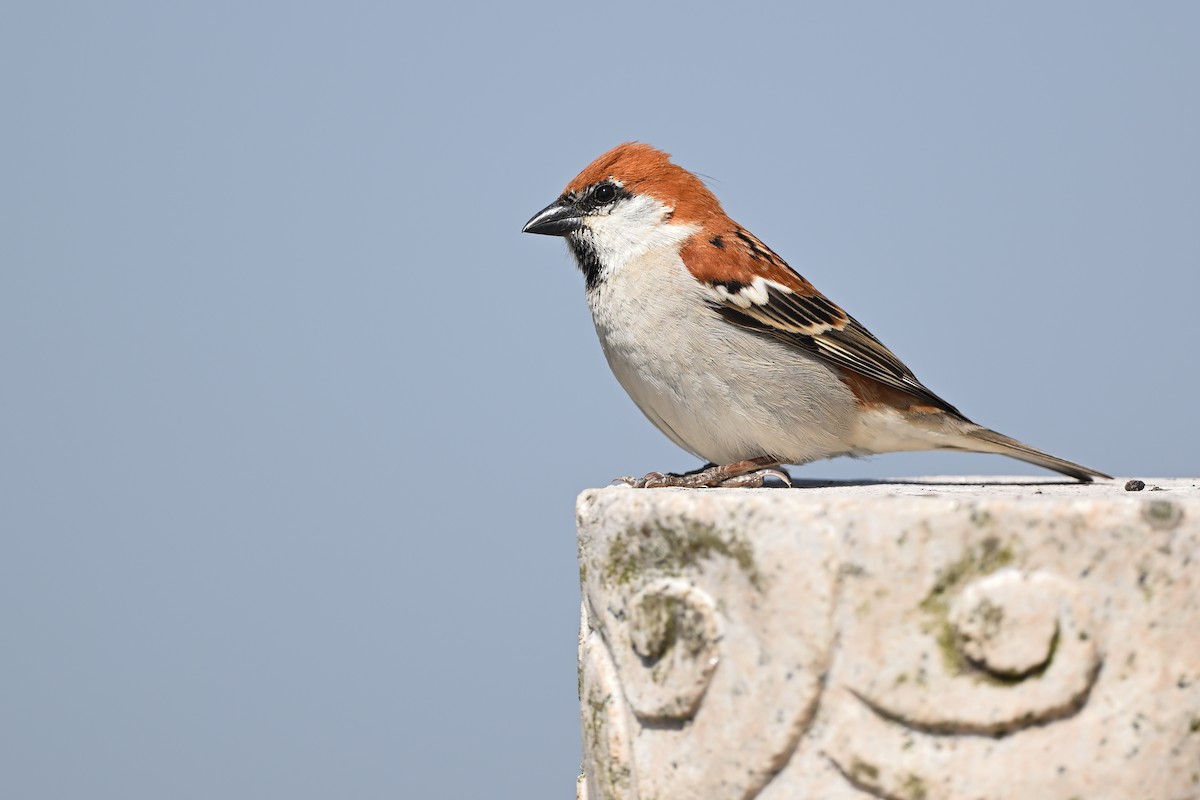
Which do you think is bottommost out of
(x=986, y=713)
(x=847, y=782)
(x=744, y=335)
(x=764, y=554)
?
(x=847, y=782)

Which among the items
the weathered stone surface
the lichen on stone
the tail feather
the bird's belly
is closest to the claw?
the bird's belly

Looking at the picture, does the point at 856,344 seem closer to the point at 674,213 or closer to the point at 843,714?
the point at 674,213

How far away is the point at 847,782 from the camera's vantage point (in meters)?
2.80

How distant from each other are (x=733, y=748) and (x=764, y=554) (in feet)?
1.61

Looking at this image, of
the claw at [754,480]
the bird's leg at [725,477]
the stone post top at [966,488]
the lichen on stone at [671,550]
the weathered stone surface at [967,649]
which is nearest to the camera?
the weathered stone surface at [967,649]

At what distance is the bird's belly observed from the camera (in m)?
4.45

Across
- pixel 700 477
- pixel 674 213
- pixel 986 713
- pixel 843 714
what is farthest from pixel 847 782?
pixel 674 213

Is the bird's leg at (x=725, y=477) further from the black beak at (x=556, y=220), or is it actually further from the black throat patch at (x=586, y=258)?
the black beak at (x=556, y=220)

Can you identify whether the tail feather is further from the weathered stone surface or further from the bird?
the weathered stone surface

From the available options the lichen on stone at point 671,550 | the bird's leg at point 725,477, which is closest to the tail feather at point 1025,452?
the bird's leg at point 725,477

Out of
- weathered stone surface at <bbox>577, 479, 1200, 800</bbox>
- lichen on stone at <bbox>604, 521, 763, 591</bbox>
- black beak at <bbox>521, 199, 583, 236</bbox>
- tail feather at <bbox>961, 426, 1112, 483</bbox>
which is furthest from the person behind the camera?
black beak at <bbox>521, 199, 583, 236</bbox>

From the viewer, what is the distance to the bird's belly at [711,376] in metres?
4.45

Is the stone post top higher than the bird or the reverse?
the reverse

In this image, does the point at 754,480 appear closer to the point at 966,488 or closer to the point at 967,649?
the point at 966,488
